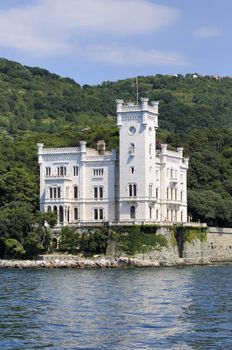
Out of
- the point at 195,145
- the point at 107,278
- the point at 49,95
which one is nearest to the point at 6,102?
the point at 49,95

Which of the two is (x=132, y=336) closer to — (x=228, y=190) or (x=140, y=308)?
(x=140, y=308)

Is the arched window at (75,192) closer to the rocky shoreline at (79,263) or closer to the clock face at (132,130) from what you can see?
the clock face at (132,130)

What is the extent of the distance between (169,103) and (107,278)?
13141cm

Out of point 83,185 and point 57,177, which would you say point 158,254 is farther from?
point 57,177

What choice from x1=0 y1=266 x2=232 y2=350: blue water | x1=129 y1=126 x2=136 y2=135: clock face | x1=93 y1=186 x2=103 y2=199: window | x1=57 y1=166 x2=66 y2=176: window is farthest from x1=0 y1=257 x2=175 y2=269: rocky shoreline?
x1=129 y1=126 x2=136 y2=135: clock face

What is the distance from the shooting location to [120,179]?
289ft

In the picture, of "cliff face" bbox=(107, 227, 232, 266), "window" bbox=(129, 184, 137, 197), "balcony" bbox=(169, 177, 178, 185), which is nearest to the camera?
"cliff face" bbox=(107, 227, 232, 266)

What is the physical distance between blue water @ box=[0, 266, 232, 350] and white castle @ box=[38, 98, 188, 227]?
21847 mm

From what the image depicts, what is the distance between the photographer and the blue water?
33688mm

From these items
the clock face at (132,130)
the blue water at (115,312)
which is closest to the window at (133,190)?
the clock face at (132,130)

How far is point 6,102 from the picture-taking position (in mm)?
181250

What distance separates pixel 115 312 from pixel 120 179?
4683 cm

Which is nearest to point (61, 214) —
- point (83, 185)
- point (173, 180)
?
point (83, 185)

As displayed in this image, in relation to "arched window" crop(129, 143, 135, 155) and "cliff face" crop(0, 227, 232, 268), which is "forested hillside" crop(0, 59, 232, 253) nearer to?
"cliff face" crop(0, 227, 232, 268)
